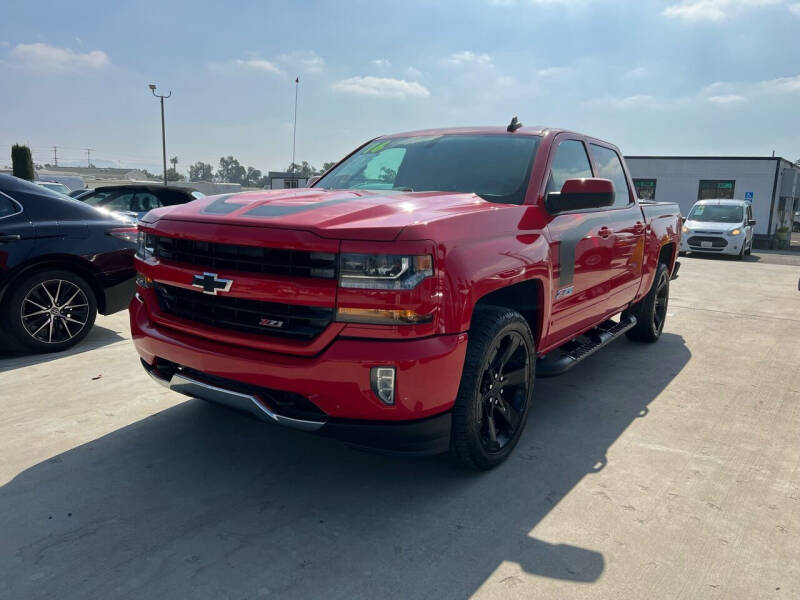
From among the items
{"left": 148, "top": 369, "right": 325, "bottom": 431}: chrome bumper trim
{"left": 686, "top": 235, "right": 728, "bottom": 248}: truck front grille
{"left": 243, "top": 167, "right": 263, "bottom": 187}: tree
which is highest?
{"left": 243, "top": 167, "right": 263, "bottom": 187}: tree

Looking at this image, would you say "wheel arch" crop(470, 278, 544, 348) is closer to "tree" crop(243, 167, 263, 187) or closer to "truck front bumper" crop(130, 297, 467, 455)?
"truck front bumper" crop(130, 297, 467, 455)

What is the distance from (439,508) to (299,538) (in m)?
0.65

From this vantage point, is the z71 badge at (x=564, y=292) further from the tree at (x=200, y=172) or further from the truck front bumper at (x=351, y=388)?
the tree at (x=200, y=172)

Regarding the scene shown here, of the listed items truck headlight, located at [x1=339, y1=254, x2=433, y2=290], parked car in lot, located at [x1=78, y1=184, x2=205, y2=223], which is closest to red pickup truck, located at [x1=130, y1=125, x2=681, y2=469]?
truck headlight, located at [x1=339, y1=254, x2=433, y2=290]

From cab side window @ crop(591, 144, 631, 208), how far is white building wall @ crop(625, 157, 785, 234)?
27.0 meters

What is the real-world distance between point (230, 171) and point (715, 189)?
13226 cm

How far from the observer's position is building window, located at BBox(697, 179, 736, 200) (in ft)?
99.9

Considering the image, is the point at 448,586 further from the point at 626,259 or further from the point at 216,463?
the point at 626,259

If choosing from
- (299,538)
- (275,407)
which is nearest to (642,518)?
(299,538)

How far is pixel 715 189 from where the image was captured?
30.7 meters

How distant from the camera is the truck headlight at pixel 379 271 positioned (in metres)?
2.41

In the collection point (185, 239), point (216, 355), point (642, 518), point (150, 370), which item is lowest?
point (642, 518)

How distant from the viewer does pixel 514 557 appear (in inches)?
93.6

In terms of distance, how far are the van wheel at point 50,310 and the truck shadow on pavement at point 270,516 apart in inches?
76.4
